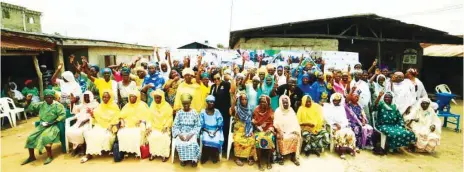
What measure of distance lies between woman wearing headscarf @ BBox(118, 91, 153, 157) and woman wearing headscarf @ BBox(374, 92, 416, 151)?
14.5 ft

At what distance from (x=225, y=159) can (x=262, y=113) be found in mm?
1059

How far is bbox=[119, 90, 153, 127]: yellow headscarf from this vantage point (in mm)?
5306

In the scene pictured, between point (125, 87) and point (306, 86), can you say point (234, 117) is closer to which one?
point (306, 86)

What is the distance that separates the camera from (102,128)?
5.29m

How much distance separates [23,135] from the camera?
6.98 metres

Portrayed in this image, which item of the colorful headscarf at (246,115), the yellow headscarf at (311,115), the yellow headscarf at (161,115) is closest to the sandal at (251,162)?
the colorful headscarf at (246,115)

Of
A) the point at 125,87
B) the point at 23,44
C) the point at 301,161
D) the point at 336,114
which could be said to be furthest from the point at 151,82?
the point at 23,44

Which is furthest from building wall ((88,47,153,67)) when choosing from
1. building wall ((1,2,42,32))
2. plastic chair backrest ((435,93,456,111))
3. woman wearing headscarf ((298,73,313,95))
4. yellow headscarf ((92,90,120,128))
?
building wall ((1,2,42,32))

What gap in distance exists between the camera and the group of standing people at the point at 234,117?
509cm

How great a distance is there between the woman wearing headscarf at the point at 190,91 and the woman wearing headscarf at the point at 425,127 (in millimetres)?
4245

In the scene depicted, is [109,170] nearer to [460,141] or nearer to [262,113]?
[262,113]

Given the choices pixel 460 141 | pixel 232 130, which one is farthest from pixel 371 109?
pixel 232 130

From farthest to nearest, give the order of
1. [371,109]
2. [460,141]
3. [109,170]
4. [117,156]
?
[460,141]
[371,109]
[117,156]
[109,170]

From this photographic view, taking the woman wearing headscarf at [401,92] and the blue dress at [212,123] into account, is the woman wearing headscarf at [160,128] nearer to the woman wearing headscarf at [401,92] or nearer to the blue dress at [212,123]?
the blue dress at [212,123]
